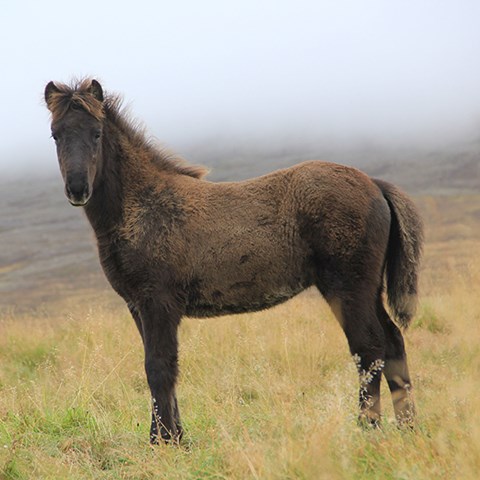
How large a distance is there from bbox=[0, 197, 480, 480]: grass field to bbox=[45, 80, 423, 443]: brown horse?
469 mm

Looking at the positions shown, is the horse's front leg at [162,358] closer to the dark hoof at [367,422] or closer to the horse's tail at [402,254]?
the dark hoof at [367,422]

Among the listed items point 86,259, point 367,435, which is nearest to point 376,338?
point 367,435

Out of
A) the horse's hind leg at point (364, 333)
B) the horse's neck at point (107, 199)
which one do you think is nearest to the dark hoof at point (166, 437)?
the horse's hind leg at point (364, 333)

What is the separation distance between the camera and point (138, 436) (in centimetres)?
526

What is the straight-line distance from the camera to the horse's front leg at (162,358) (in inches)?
202

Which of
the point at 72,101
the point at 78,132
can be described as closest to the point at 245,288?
the point at 78,132

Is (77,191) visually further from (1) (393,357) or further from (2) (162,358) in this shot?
(1) (393,357)

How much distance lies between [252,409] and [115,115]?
115 inches

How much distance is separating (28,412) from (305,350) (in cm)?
344

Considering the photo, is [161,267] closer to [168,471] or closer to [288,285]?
[288,285]

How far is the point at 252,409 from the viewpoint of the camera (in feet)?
18.9

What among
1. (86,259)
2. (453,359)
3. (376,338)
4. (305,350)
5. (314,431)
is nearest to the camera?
(314,431)

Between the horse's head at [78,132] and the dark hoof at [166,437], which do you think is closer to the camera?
the dark hoof at [166,437]

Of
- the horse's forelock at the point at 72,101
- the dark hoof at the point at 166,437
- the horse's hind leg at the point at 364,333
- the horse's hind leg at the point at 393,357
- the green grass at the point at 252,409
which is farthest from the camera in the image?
the horse's forelock at the point at 72,101
